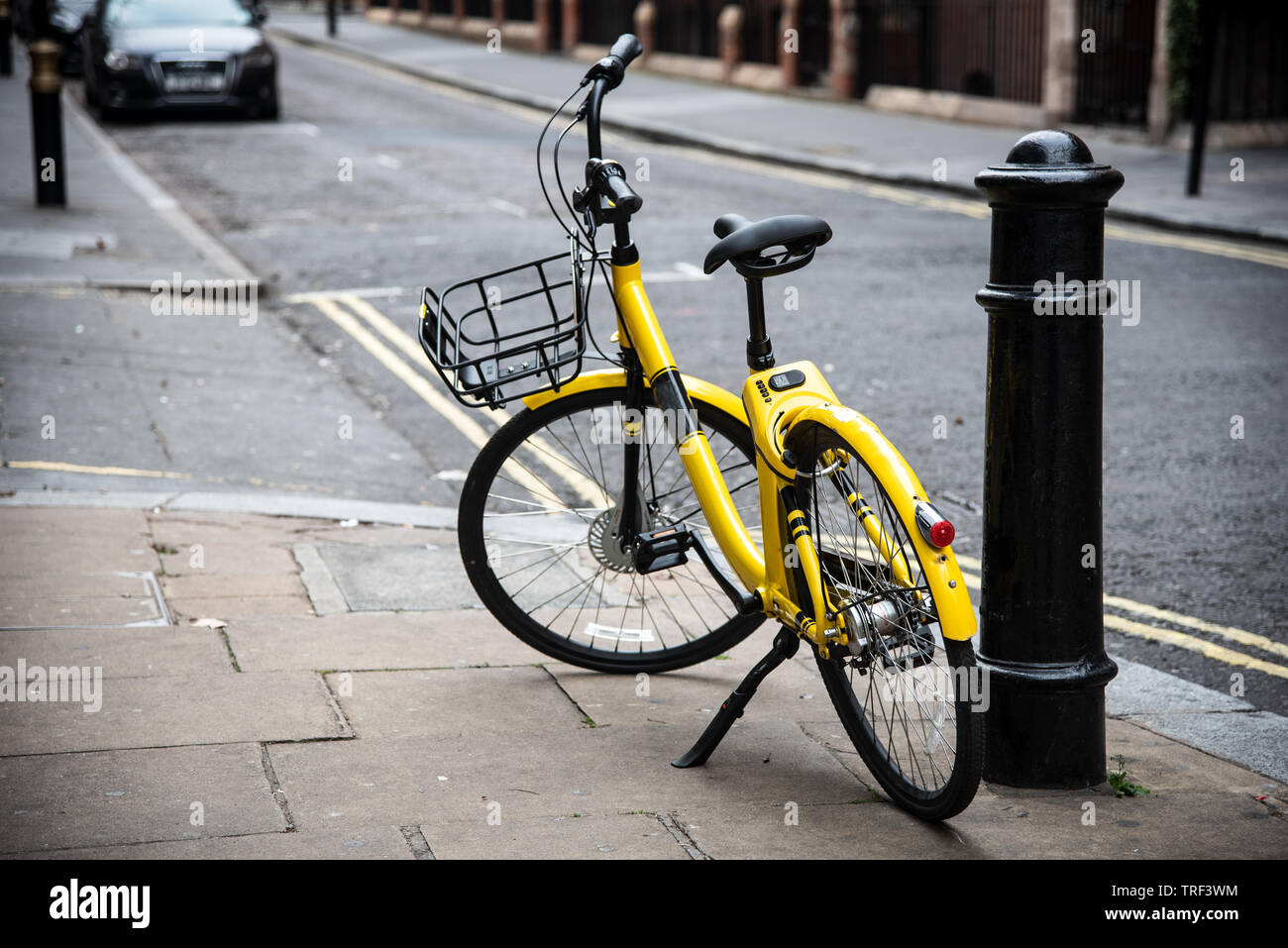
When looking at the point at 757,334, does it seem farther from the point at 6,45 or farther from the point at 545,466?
the point at 6,45

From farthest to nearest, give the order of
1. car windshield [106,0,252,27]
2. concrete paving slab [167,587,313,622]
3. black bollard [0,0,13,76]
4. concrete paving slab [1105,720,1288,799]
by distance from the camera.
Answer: black bollard [0,0,13,76] < car windshield [106,0,252,27] < concrete paving slab [167,587,313,622] < concrete paving slab [1105,720,1288,799]

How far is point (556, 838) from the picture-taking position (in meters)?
3.15

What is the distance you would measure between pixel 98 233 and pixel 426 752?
32.0 ft

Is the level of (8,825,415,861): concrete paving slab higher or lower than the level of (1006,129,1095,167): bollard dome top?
lower

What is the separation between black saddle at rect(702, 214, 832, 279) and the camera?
11.5 feet

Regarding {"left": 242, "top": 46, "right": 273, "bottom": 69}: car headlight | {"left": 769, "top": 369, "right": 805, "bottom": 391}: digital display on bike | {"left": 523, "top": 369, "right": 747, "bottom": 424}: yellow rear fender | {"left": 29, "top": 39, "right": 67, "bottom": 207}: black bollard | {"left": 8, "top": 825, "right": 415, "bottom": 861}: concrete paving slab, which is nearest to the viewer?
{"left": 8, "top": 825, "right": 415, "bottom": 861}: concrete paving slab

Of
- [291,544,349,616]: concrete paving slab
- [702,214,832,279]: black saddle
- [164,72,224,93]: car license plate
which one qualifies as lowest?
[291,544,349,616]: concrete paving slab

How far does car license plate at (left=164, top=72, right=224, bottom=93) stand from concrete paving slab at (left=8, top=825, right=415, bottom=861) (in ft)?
61.3

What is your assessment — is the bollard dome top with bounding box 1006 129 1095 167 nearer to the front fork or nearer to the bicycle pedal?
the front fork

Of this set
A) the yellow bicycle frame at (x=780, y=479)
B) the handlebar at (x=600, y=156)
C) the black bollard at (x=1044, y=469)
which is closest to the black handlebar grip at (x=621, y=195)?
the handlebar at (x=600, y=156)

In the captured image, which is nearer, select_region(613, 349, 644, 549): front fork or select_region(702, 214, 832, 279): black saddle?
select_region(702, 214, 832, 279): black saddle

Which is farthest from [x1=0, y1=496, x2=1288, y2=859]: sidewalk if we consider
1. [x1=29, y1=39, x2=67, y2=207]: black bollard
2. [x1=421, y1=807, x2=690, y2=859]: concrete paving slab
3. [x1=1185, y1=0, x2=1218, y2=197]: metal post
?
[x1=1185, y1=0, x2=1218, y2=197]: metal post
